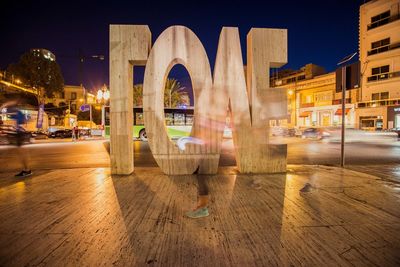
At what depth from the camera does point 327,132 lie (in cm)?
2341

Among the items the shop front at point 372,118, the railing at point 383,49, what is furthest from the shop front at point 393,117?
the railing at point 383,49

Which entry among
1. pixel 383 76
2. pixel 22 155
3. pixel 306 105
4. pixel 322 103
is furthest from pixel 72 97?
pixel 383 76

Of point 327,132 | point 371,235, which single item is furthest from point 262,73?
point 327,132

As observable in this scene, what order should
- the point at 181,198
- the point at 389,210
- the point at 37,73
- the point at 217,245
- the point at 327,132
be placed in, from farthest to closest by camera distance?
the point at 37,73 → the point at 327,132 → the point at 181,198 → the point at 389,210 → the point at 217,245

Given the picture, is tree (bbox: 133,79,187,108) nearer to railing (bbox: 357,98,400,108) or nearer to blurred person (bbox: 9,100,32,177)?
railing (bbox: 357,98,400,108)

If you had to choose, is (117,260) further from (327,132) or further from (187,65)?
(327,132)

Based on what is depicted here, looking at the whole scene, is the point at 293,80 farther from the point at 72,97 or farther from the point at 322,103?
the point at 72,97

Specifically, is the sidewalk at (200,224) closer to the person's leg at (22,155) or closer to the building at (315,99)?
the person's leg at (22,155)

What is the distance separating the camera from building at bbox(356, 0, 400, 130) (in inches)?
1227

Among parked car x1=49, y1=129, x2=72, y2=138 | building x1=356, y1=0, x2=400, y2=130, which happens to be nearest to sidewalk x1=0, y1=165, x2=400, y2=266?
parked car x1=49, y1=129, x2=72, y2=138

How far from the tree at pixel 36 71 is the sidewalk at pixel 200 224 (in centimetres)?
3923

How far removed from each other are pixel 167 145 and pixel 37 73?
4063cm

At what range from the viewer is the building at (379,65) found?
1227 inches

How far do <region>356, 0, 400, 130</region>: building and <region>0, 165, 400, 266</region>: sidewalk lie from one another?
3348 cm
